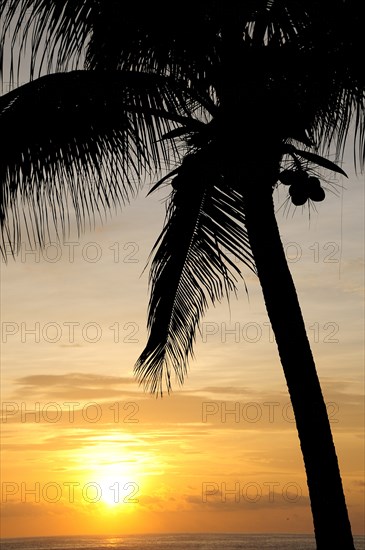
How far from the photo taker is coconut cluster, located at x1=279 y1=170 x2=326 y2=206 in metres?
7.10

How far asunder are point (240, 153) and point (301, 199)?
2.66ft

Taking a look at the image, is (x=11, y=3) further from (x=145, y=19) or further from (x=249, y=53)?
(x=249, y=53)

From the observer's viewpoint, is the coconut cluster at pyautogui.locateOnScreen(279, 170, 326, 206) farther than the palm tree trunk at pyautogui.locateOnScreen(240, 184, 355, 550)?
Yes

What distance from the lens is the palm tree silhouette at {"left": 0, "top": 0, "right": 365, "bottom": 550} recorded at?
6.11 m

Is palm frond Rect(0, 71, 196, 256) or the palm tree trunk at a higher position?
palm frond Rect(0, 71, 196, 256)

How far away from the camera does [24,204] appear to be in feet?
21.8

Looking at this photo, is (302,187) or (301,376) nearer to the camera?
(301,376)

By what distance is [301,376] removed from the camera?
20.4 feet

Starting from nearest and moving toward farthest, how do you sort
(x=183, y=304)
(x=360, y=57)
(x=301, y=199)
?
(x=360, y=57), (x=301, y=199), (x=183, y=304)

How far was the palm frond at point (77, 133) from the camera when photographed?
257 inches

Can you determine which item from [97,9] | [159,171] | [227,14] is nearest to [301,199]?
[159,171]

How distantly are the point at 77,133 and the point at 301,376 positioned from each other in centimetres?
254

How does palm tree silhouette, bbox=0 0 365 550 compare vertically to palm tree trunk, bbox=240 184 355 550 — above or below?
above

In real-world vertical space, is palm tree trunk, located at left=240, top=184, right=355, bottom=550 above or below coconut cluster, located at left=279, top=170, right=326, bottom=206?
below
